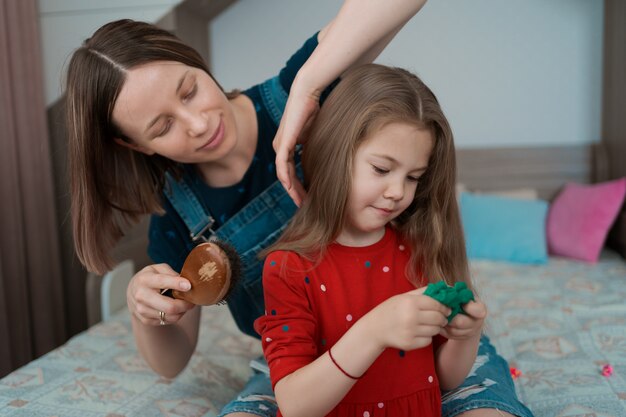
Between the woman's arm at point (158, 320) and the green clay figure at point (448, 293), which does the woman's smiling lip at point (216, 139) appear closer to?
the woman's arm at point (158, 320)

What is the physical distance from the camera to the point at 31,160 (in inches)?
88.7

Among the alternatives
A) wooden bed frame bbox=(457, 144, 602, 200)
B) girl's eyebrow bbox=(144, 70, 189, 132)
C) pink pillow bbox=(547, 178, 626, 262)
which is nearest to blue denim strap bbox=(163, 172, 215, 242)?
girl's eyebrow bbox=(144, 70, 189, 132)

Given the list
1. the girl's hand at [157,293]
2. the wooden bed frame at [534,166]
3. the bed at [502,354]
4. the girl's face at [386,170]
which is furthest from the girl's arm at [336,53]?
the wooden bed frame at [534,166]

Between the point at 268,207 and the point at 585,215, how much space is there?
72.8 inches

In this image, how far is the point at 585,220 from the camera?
2.65 metres

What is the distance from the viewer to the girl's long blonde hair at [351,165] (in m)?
1.01

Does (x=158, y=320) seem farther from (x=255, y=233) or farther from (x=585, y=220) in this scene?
(x=585, y=220)

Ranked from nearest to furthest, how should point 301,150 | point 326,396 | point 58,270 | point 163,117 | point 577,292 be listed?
point 326,396 → point 163,117 → point 301,150 → point 577,292 → point 58,270

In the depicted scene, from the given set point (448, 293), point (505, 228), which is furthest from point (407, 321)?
point (505, 228)

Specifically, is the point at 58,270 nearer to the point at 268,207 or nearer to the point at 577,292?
the point at 268,207

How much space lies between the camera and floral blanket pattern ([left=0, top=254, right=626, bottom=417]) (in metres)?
1.36

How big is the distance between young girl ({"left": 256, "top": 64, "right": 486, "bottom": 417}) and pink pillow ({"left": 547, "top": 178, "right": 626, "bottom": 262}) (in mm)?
1695

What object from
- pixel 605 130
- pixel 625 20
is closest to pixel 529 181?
pixel 605 130

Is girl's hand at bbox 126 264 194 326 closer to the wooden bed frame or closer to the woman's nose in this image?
the woman's nose
